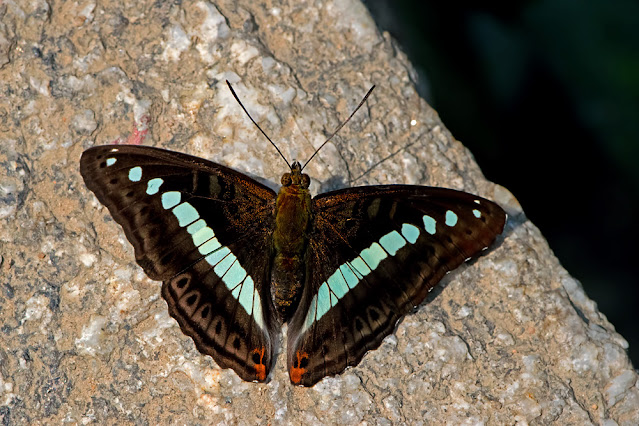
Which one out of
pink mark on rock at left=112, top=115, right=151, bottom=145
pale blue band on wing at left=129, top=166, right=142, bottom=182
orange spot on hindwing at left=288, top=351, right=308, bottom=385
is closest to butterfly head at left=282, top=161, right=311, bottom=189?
pale blue band on wing at left=129, top=166, right=142, bottom=182

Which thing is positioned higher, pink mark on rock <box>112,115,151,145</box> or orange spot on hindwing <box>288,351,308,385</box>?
pink mark on rock <box>112,115,151,145</box>

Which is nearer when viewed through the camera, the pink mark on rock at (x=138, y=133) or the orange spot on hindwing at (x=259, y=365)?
the orange spot on hindwing at (x=259, y=365)

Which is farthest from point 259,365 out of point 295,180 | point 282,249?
point 295,180

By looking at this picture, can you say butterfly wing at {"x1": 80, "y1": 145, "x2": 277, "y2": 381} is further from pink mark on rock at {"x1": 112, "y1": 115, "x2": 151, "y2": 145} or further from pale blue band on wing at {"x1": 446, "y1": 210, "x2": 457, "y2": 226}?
pale blue band on wing at {"x1": 446, "y1": 210, "x2": 457, "y2": 226}

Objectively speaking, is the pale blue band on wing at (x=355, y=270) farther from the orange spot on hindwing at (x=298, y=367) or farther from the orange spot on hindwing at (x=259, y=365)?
the orange spot on hindwing at (x=259, y=365)

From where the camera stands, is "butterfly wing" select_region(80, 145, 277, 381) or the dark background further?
the dark background

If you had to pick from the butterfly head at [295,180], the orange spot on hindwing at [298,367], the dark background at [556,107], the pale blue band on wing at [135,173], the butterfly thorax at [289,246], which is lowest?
the dark background at [556,107]

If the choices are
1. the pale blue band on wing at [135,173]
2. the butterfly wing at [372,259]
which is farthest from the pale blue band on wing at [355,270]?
the pale blue band on wing at [135,173]
